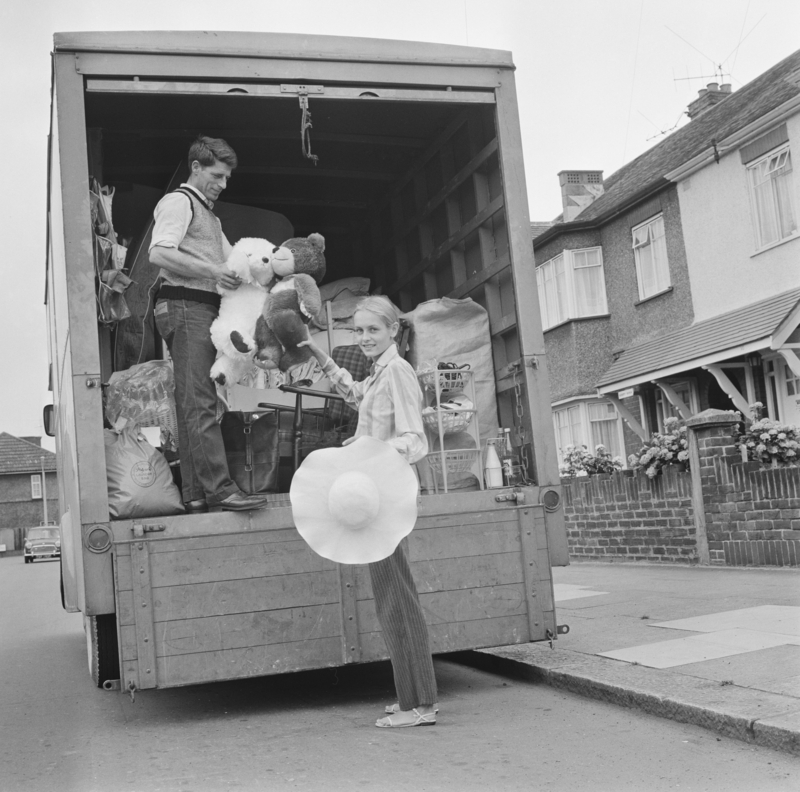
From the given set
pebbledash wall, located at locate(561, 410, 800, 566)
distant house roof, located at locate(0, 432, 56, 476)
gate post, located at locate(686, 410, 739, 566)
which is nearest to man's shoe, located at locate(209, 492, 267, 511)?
pebbledash wall, located at locate(561, 410, 800, 566)

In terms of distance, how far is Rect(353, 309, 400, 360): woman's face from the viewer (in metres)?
5.45

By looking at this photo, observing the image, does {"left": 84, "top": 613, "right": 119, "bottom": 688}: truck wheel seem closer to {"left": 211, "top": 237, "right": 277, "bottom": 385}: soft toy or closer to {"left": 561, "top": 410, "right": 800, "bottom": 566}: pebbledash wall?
{"left": 211, "top": 237, "right": 277, "bottom": 385}: soft toy

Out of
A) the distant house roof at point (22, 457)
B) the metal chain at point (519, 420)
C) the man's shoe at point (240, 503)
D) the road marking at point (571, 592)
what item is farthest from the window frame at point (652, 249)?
the distant house roof at point (22, 457)

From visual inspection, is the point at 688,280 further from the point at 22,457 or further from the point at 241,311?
the point at 22,457

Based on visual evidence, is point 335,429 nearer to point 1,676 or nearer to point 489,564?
point 489,564

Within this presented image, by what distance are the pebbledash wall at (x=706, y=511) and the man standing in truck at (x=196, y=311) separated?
22.1 feet

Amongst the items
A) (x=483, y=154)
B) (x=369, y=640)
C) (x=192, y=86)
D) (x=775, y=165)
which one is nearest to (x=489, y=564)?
(x=369, y=640)

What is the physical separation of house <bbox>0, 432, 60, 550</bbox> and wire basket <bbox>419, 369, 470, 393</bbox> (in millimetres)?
62955

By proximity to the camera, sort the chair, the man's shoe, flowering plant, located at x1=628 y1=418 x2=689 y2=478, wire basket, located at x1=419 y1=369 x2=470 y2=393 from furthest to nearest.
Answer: flowering plant, located at x1=628 y1=418 x2=689 y2=478 → the chair → wire basket, located at x1=419 y1=369 x2=470 y2=393 → the man's shoe

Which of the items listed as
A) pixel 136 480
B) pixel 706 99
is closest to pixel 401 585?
pixel 136 480

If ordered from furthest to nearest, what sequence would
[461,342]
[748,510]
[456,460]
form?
[748,510]
[461,342]
[456,460]

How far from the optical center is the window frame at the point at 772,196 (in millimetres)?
15836

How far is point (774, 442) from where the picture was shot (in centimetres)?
1120

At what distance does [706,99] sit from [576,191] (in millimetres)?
3579
